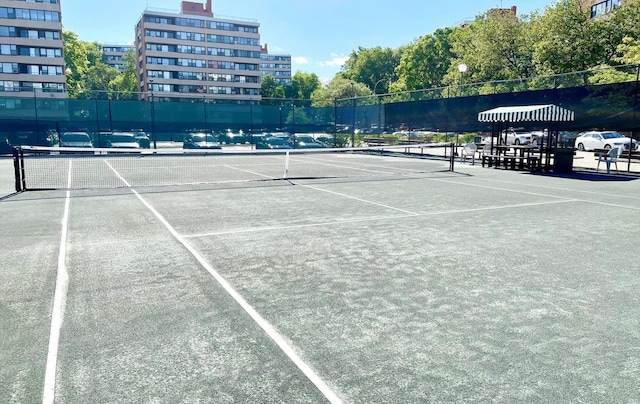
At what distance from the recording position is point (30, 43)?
78562mm

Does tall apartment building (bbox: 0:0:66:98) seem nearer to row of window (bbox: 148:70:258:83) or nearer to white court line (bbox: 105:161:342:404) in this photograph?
row of window (bbox: 148:70:258:83)

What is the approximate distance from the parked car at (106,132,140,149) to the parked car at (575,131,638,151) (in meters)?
31.9

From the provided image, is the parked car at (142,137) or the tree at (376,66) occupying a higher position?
the tree at (376,66)

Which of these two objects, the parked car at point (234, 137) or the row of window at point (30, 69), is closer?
the parked car at point (234, 137)

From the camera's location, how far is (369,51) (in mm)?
125688

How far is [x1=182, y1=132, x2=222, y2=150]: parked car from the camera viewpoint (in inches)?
1371

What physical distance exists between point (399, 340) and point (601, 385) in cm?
151

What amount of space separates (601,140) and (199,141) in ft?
97.7

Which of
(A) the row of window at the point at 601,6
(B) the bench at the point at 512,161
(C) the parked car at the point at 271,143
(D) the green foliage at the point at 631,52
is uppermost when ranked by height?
(A) the row of window at the point at 601,6

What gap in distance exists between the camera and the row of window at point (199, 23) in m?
105

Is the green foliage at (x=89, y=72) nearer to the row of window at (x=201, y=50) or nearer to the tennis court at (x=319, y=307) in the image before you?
the row of window at (x=201, y=50)

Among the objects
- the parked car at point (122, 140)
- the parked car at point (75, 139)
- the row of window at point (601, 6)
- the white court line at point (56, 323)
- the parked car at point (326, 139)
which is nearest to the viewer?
the white court line at point (56, 323)

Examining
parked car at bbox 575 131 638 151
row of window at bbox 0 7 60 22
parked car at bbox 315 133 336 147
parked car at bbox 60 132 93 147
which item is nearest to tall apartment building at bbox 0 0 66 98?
row of window at bbox 0 7 60 22

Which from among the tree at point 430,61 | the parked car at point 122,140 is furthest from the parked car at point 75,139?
the tree at point 430,61
